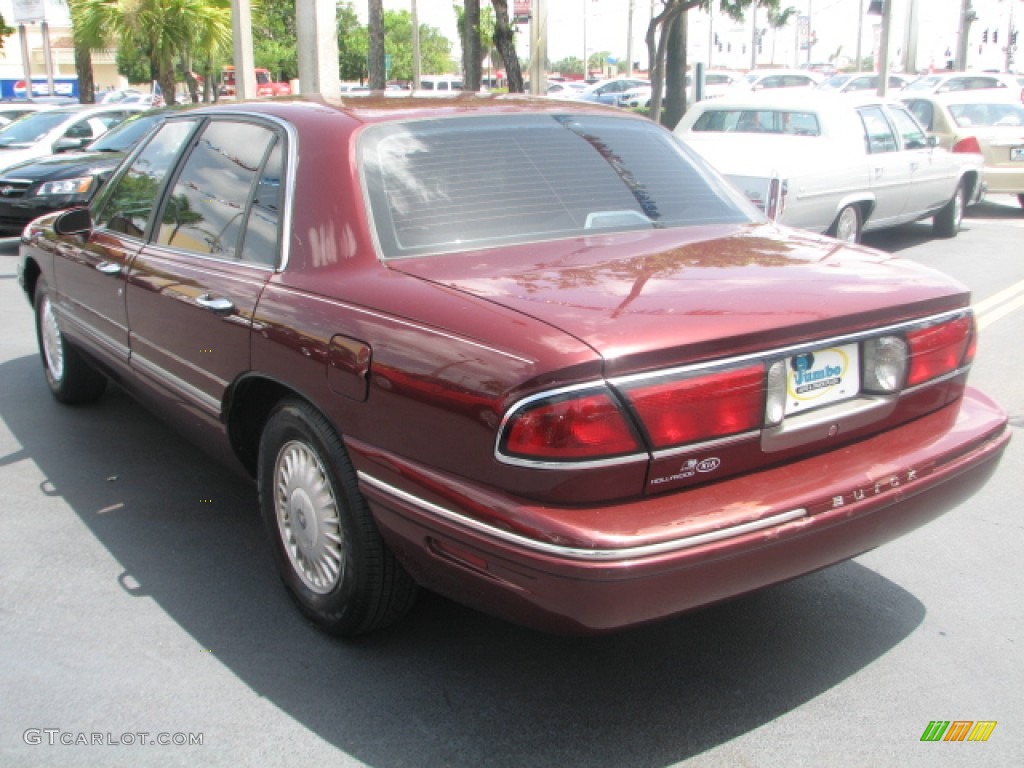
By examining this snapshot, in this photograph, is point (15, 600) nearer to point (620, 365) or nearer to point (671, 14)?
point (620, 365)

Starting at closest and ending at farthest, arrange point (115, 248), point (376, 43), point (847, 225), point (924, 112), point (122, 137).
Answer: point (115, 248)
point (847, 225)
point (122, 137)
point (924, 112)
point (376, 43)

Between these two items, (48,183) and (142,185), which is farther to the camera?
(48,183)

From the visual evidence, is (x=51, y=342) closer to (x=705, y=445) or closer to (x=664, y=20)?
(x=705, y=445)

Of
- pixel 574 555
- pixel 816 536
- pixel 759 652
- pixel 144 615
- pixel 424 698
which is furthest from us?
pixel 144 615

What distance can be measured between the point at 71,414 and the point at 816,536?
440cm

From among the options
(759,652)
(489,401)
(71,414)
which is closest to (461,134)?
(489,401)

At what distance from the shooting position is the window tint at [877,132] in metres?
10.4

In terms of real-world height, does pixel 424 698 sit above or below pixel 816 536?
below

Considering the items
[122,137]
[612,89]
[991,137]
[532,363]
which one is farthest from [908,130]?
[612,89]

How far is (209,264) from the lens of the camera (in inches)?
150

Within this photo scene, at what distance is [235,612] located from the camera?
357 cm

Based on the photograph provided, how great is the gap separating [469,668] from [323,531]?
1.96 feet

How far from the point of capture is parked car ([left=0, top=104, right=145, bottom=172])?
556 inches

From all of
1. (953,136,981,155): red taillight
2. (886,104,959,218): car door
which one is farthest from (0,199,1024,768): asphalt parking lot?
(953,136,981,155): red taillight
